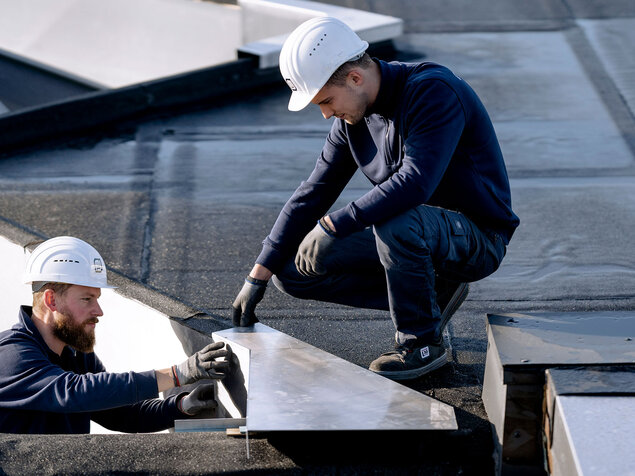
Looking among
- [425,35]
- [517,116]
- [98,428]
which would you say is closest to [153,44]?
[425,35]

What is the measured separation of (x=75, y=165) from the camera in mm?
7043

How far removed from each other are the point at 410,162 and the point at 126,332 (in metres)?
1.98

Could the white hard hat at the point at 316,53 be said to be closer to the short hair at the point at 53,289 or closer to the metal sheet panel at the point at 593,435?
the short hair at the point at 53,289

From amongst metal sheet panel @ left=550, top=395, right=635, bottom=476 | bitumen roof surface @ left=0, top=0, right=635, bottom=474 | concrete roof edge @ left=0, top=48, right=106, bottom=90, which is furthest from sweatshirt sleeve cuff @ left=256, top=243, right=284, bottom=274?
concrete roof edge @ left=0, top=48, right=106, bottom=90

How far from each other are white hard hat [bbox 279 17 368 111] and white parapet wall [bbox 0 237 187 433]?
4.81 ft

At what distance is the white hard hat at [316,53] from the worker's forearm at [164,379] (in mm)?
1215

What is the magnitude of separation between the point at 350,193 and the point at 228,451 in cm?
357

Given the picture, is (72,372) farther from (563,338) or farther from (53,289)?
(563,338)

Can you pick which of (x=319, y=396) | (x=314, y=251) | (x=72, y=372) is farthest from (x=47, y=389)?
(x=314, y=251)

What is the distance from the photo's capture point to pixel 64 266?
12.0 feet

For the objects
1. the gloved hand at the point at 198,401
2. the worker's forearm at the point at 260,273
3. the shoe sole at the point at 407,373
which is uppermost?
the worker's forearm at the point at 260,273

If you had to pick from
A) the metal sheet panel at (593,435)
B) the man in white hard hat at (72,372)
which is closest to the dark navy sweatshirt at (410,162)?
the man in white hard hat at (72,372)

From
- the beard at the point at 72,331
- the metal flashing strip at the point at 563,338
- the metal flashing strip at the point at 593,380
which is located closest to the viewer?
the metal flashing strip at the point at 593,380

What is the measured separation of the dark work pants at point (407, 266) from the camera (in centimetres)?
331
